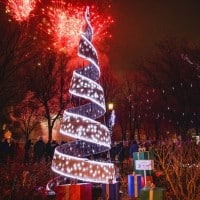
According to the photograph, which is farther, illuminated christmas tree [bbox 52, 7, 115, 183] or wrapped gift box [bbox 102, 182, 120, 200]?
illuminated christmas tree [bbox 52, 7, 115, 183]

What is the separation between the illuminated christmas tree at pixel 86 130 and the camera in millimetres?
11539

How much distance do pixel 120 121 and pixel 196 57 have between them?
870 inches

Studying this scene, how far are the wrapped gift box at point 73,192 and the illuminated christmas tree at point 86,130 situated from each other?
0.81 m

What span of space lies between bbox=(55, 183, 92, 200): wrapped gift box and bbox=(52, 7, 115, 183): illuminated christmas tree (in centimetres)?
81

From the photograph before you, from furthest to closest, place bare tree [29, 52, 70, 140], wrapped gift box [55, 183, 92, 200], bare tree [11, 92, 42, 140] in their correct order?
bare tree [11, 92, 42, 140] < bare tree [29, 52, 70, 140] < wrapped gift box [55, 183, 92, 200]

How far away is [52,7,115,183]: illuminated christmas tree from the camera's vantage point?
11539 mm

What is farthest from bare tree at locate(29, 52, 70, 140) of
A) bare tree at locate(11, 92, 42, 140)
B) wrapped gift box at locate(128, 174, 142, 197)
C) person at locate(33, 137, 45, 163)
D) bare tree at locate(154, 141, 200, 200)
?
wrapped gift box at locate(128, 174, 142, 197)

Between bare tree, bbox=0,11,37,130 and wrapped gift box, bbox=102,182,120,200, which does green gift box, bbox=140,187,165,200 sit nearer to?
wrapped gift box, bbox=102,182,120,200

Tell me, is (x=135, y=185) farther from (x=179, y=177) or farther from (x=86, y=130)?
(x=179, y=177)

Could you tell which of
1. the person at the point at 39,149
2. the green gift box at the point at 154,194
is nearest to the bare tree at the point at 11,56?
the person at the point at 39,149

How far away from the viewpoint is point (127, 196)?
13391mm

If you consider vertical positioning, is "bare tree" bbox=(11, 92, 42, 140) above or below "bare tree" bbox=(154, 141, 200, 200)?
above

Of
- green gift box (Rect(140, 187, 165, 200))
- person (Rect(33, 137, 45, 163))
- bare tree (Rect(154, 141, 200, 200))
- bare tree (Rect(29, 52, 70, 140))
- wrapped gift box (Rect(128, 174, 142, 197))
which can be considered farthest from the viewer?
bare tree (Rect(29, 52, 70, 140))

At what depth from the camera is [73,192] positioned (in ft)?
34.0
